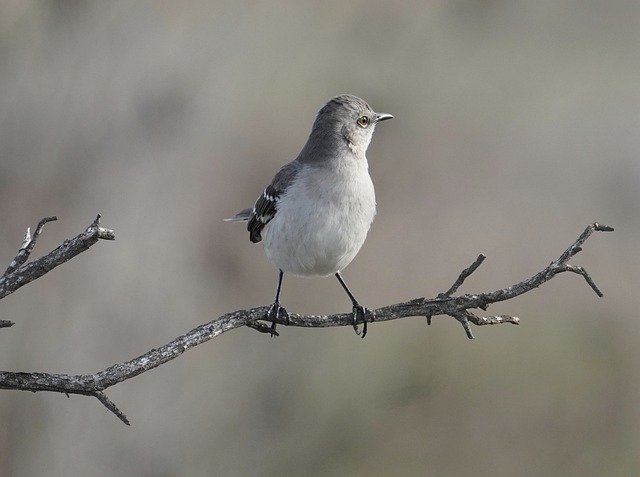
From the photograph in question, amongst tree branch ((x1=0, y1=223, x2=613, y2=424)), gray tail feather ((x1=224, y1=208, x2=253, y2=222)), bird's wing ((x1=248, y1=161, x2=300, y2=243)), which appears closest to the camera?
tree branch ((x1=0, y1=223, x2=613, y2=424))

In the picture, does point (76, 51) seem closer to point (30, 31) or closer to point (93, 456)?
point (30, 31)

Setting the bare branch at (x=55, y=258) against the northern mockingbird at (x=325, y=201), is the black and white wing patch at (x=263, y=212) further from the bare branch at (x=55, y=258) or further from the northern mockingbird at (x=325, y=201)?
the bare branch at (x=55, y=258)

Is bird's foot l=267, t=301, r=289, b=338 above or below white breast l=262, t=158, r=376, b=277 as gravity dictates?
below

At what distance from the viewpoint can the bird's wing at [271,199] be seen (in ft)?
12.7

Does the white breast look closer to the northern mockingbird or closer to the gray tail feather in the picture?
the northern mockingbird

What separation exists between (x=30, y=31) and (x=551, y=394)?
6.09m

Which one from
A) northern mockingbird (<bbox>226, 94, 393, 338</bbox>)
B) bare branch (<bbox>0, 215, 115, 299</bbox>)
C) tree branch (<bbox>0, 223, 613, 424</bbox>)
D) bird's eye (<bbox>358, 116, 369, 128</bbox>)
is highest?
bird's eye (<bbox>358, 116, 369, 128</bbox>)

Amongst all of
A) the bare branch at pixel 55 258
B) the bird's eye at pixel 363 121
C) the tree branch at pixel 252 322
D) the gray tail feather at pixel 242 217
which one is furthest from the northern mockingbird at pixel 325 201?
the bare branch at pixel 55 258

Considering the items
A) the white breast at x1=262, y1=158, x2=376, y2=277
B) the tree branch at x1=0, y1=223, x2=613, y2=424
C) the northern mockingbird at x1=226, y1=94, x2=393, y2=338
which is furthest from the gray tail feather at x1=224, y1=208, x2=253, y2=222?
the tree branch at x1=0, y1=223, x2=613, y2=424

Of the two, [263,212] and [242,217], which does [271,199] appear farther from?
[242,217]

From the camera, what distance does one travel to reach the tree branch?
2020mm

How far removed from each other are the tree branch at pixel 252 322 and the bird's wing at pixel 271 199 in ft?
3.39

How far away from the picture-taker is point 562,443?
727 centimetres

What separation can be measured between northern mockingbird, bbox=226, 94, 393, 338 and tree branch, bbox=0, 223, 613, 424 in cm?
52
